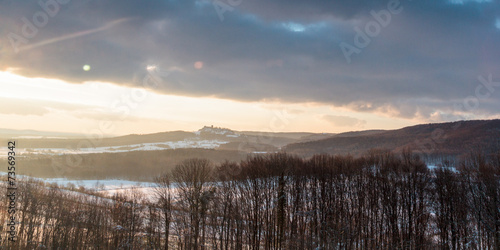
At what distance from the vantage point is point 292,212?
57031 mm

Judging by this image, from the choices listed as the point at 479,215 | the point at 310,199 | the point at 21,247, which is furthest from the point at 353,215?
the point at 21,247

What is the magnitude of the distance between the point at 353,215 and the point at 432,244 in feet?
45.5

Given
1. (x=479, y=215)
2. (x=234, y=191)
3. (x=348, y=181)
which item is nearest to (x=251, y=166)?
(x=234, y=191)

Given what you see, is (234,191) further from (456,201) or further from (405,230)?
(456,201)

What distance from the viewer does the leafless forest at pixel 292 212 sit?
157ft

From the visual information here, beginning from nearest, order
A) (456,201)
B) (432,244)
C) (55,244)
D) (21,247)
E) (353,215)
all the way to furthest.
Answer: (21,247) → (55,244) → (432,244) → (456,201) → (353,215)

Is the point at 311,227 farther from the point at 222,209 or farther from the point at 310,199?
the point at 222,209

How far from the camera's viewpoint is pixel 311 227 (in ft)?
174

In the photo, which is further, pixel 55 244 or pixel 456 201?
pixel 456 201

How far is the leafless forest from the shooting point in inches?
1889

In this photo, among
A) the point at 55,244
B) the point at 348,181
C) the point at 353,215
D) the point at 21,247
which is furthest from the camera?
the point at 348,181

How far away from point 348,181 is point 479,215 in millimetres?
23536

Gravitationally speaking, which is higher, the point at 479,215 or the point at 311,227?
the point at 479,215

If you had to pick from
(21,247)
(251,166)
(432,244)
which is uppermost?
(251,166)
